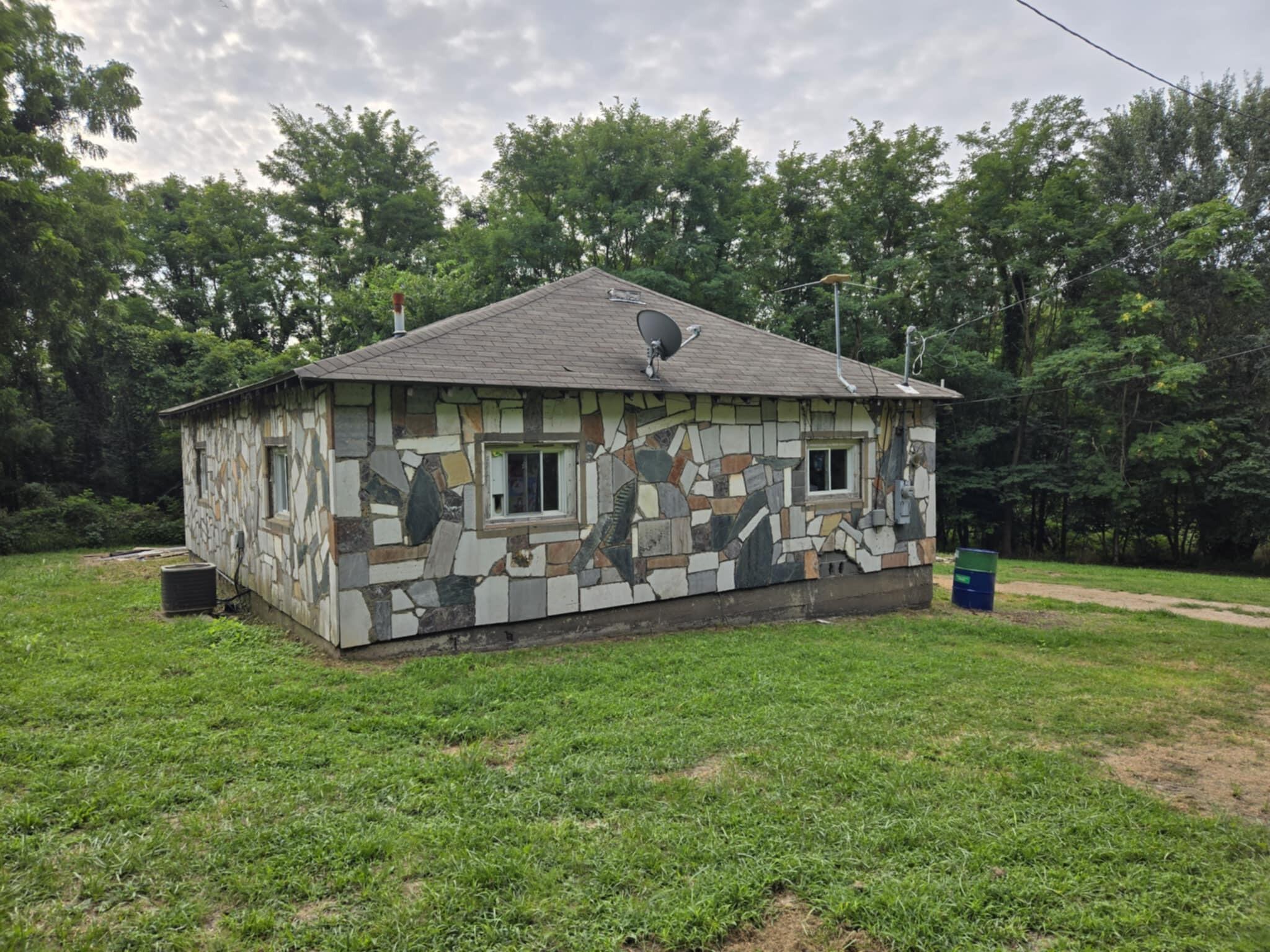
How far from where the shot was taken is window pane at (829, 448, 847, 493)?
8758 mm

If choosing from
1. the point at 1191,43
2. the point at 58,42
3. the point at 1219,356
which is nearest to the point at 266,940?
the point at 1191,43

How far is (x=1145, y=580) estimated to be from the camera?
13711mm

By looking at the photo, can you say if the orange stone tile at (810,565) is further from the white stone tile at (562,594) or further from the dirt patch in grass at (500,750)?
the dirt patch in grass at (500,750)

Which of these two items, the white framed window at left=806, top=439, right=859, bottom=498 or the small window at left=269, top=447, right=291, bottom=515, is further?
the white framed window at left=806, top=439, right=859, bottom=498

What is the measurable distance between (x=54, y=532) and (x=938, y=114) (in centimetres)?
2580

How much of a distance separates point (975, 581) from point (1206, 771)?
18.1 ft

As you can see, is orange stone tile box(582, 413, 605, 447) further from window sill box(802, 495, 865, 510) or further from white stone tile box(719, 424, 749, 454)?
window sill box(802, 495, 865, 510)

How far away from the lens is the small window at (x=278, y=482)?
24.1ft

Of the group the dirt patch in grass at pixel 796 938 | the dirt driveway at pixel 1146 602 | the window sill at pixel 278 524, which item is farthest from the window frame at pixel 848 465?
the dirt patch in grass at pixel 796 938

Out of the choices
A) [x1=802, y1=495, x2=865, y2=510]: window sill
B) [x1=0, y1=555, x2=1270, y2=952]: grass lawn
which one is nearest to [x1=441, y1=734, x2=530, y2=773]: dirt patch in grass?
[x1=0, y1=555, x2=1270, y2=952]: grass lawn

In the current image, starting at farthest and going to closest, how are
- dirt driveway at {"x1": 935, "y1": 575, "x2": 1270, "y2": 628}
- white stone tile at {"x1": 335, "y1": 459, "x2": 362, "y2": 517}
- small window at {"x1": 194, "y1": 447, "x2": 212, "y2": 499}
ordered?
small window at {"x1": 194, "y1": 447, "x2": 212, "y2": 499}
dirt driveway at {"x1": 935, "y1": 575, "x2": 1270, "y2": 628}
white stone tile at {"x1": 335, "y1": 459, "x2": 362, "y2": 517}

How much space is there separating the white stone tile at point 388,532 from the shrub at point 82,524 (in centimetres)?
1253

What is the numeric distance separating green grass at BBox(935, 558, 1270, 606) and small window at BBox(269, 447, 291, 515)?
11311mm

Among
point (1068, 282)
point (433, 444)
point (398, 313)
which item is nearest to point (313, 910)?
point (433, 444)
